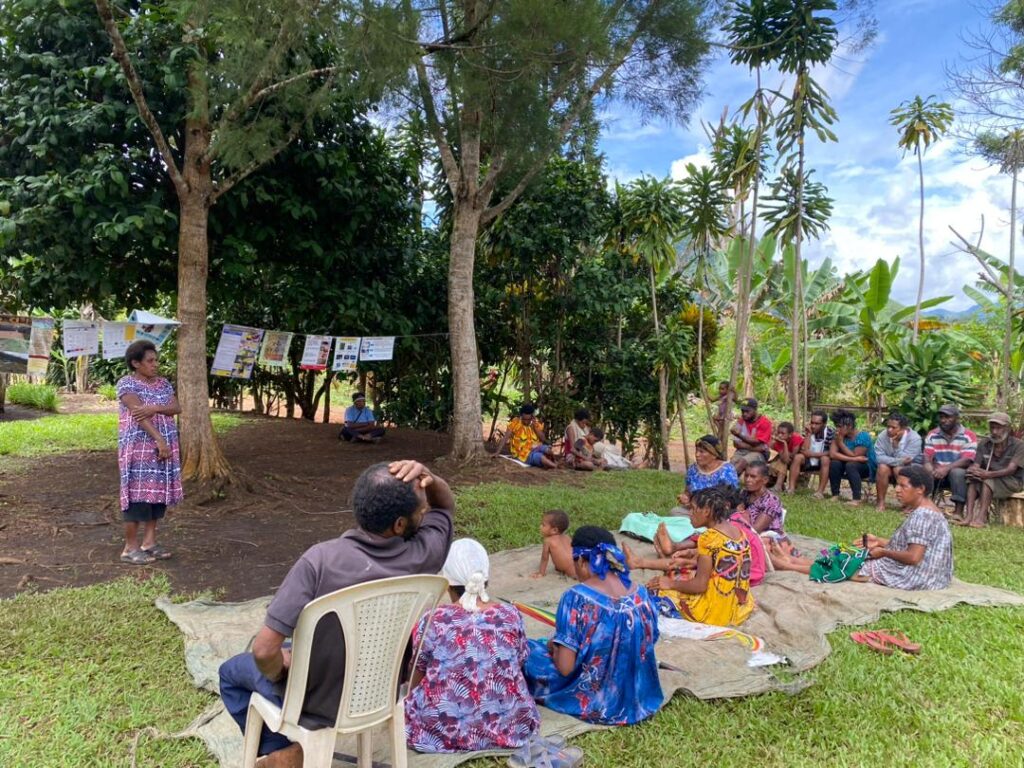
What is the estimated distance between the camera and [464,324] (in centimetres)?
904

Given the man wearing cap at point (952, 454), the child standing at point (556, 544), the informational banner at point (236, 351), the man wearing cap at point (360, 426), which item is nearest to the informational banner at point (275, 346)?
the informational banner at point (236, 351)

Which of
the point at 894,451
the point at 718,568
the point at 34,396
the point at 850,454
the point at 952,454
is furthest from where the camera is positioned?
the point at 34,396

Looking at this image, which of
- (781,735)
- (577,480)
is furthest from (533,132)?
(781,735)

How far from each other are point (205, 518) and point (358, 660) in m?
4.72

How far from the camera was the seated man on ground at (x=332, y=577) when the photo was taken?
81.0 inches

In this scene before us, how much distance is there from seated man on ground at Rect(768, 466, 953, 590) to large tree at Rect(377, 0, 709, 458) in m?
4.63

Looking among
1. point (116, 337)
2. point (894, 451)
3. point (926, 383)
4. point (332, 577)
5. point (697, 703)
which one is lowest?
point (697, 703)

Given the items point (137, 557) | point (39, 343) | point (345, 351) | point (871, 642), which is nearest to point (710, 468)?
point (871, 642)

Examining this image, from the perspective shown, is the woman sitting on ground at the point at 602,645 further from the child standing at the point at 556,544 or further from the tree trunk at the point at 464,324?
the tree trunk at the point at 464,324

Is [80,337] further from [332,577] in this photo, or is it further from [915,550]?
[915,550]

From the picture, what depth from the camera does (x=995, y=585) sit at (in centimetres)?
509

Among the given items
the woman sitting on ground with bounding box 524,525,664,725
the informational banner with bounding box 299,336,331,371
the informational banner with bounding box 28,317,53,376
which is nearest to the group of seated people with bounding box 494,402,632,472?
the informational banner with bounding box 299,336,331,371

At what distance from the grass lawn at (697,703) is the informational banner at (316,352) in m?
5.30

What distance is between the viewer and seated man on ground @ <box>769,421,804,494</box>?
8.81 m
